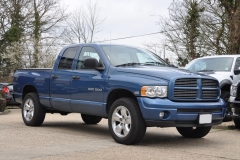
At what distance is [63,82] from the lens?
9.34 meters

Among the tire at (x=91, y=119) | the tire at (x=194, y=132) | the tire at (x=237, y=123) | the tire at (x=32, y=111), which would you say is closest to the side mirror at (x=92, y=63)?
the tire at (x=194, y=132)

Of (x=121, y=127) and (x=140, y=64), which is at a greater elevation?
(x=140, y=64)

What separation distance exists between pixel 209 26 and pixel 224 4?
813 cm

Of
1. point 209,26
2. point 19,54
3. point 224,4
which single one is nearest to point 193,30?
point 209,26

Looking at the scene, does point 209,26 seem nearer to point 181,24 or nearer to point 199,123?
point 181,24

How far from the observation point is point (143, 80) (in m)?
7.52

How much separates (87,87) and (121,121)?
1.21 metres

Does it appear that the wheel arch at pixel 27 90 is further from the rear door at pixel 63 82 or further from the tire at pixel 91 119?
the tire at pixel 91 119

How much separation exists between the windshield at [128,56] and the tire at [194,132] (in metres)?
→ 1.40

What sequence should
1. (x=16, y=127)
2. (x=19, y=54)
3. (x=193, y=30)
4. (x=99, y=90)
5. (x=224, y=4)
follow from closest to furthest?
(x=99, y=90) → (x=16, y=127) → (x=224, y=4) → (x=193, y=30) → (x=19, y=54)

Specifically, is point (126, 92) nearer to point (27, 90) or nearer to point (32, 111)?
point (32, 111)

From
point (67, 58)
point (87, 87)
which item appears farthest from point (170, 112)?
point (67, 58)

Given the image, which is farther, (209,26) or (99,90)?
(209,26)

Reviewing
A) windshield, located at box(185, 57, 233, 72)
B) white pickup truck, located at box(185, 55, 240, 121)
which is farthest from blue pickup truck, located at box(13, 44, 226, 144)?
windshield, located at box(185, 57, 233, 72)
